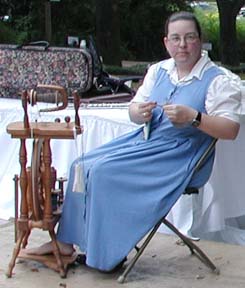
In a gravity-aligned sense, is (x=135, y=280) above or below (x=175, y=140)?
below

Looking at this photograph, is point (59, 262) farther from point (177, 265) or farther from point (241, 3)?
point (241, 3)

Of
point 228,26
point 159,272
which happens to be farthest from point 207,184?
point 228,26

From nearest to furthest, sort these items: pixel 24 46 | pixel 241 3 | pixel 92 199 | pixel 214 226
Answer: pixel 92 199, pixel 214 226, pixel 24 46, pixel 241 3

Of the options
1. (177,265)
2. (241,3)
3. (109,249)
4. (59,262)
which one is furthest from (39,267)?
(241,3)

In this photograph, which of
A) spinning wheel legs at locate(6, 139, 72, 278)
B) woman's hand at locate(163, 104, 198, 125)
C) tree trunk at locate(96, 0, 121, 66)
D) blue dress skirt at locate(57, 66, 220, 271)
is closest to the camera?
woman's hand at locate(163, 104, 198, 125)

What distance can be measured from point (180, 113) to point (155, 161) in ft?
1.01

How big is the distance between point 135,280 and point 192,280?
267 millimetres

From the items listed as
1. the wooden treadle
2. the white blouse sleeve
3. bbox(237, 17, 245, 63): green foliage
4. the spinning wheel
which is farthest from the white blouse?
bbox(237, 17, 245, 63): green foliage

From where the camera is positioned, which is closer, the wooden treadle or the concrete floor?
the concrete floor

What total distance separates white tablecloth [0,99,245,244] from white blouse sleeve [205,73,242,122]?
854 mm

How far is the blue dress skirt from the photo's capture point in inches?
129

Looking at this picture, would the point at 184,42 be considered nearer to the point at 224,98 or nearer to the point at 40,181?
the point at 224,98

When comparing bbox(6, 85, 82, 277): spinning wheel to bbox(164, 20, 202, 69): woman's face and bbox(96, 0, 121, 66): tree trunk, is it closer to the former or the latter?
bbox(164, 20, 202, 69): woman's face

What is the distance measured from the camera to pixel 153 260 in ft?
12.3
